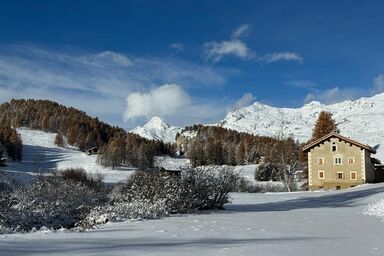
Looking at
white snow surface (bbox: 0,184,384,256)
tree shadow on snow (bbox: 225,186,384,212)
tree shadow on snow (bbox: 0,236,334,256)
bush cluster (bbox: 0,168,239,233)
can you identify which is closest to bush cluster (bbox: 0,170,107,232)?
bush cluster (bbox: 0,168,239,233)

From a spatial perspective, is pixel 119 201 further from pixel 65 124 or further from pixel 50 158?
pixel 65 124

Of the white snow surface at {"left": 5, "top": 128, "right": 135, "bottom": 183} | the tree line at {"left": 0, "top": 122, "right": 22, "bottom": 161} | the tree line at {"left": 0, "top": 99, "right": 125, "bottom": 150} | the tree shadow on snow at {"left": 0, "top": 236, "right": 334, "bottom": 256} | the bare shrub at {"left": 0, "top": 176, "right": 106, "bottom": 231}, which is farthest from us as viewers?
the tree line at {"left": 0, "top": 99, "right": 125, "bottom": 150}

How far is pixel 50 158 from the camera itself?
440 feet

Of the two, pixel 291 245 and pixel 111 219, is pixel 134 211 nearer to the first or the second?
pixel 111 219

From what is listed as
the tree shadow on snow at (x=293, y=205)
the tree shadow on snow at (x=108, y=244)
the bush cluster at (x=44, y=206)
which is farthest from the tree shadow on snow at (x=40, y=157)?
the tree shadow on snow at (x=108, y=244)

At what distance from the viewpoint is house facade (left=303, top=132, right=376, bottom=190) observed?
175 feet

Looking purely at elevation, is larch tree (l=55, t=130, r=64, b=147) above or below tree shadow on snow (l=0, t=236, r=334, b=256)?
above

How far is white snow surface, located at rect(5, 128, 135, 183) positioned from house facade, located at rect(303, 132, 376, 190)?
55930mm

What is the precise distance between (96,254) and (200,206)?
12.9 metres

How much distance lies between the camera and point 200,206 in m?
21.0

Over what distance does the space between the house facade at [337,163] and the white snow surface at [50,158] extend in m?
55.9

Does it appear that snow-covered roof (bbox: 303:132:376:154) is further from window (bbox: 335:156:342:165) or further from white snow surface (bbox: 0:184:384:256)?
white snow surface (bbox: 0:184:384:256)

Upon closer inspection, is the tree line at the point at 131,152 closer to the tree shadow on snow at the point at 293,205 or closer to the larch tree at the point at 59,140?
the larch tree at the point at 59,140

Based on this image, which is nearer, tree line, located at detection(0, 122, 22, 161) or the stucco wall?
the stucco wall
